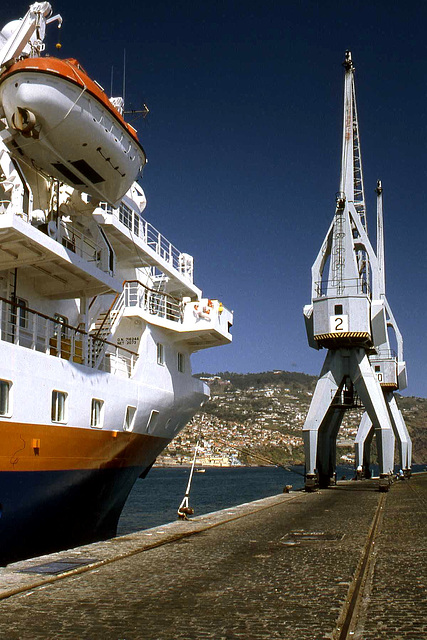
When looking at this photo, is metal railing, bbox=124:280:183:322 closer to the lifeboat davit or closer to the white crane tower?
the lifeboat davit

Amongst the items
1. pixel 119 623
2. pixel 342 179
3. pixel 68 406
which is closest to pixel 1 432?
pixel 68 406

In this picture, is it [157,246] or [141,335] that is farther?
[157,246]

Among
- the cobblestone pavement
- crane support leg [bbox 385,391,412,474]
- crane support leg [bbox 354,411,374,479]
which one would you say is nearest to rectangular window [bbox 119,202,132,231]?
the cobblestone pavement

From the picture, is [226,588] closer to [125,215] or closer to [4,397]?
[4,397]

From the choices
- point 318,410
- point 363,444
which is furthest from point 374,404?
point 363,444

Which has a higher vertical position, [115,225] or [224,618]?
[115,225]

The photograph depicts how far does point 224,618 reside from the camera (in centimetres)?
815

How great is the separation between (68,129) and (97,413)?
24.7 ft

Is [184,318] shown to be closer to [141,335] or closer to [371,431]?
[141,335]

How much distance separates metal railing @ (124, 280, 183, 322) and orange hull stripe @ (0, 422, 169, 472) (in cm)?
441

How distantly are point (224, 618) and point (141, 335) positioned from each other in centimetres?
1461

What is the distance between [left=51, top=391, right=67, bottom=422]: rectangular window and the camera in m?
15.8

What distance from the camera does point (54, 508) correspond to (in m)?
16.3

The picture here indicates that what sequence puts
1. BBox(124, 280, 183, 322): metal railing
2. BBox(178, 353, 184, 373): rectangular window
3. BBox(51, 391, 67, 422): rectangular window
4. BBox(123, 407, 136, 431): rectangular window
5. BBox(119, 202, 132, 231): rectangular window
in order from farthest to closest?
BBox(178, 353, 184, 373): rectangular window
BBox(119, 202, 132, 231): rectangular window
BBox(124, 280, 183, 322): metal railing
BBox(123, 407, 136, 431): rectangular window
BBox(51, 391, 67, 422): rectangular window
